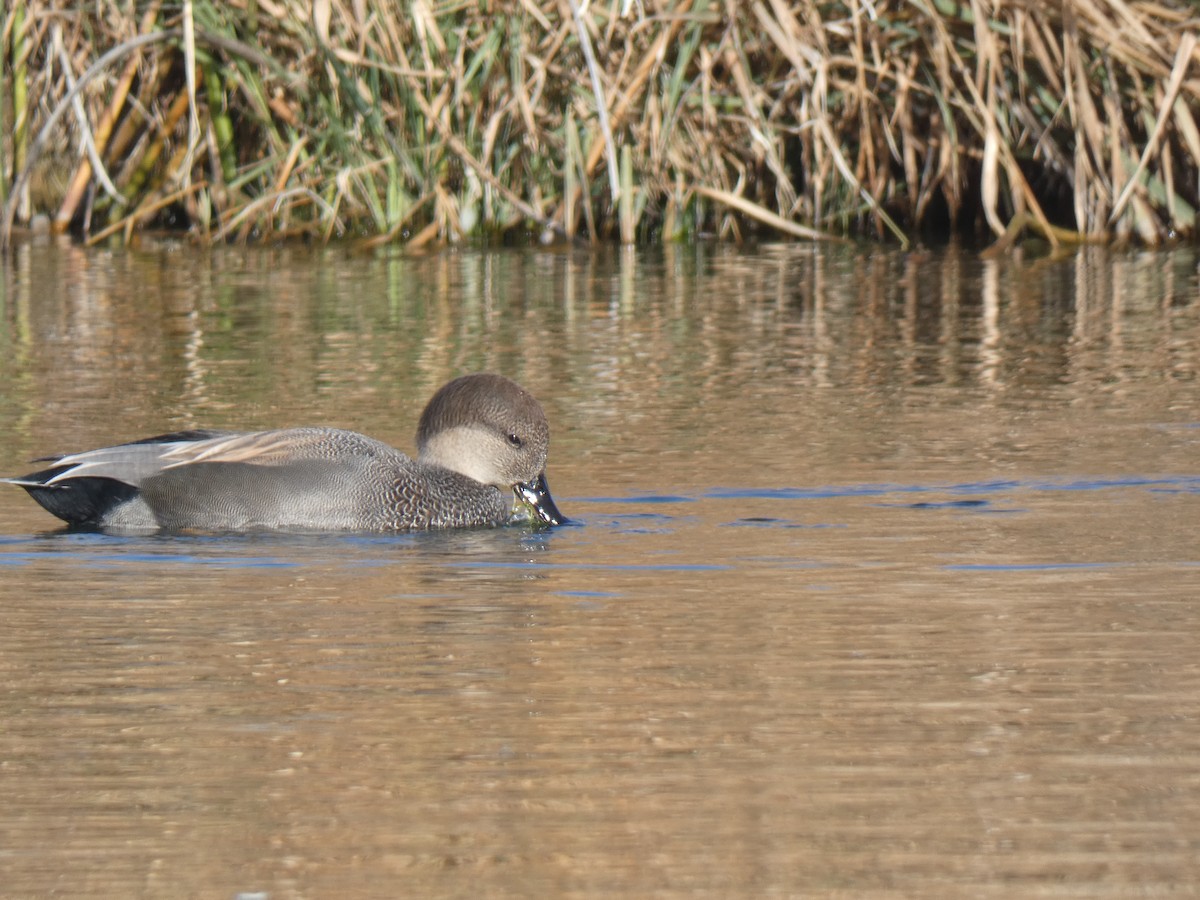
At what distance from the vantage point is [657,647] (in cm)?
423

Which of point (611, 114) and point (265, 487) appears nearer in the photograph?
point (265, 487)

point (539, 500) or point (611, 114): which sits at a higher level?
point (611, 114)

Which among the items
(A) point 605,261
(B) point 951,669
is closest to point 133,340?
(A) point 605,261

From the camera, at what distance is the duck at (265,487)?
18.7 ft

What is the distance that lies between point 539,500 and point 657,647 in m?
1.64

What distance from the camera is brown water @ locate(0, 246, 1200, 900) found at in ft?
9.99

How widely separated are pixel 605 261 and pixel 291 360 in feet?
14.1

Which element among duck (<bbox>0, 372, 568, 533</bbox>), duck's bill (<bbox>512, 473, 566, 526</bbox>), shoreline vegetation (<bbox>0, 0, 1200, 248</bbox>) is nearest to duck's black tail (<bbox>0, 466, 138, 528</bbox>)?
duck (<bbox>0, 372, 568, 533</bbox>)

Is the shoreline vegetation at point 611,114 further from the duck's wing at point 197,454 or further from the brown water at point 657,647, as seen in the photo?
the duck's wing at point 197,454

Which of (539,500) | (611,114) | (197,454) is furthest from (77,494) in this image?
(611,114)

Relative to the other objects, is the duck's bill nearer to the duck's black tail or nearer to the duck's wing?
the duck's wing

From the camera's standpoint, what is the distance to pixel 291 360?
883 cm

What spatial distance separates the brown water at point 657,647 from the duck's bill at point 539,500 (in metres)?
0.08

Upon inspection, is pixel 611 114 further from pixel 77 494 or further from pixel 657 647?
pixel 657 647
